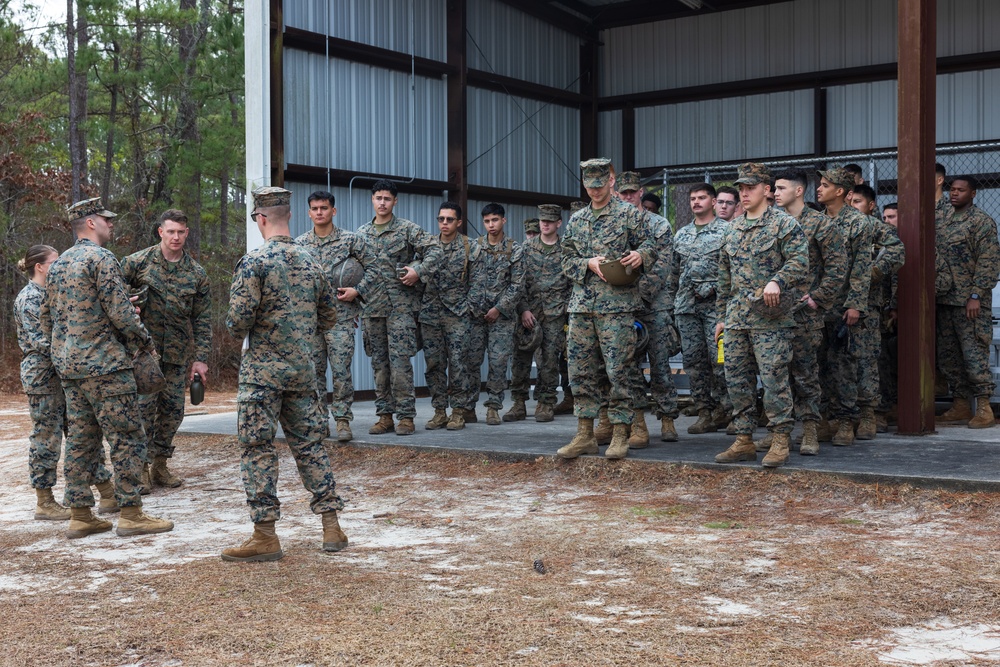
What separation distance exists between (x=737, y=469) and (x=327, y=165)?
7.59 metres

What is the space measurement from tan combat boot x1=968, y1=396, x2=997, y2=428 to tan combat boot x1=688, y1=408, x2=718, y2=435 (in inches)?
83.2

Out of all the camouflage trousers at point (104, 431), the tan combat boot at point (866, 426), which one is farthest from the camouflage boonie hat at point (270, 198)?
the tan combat boot at point (866, 426)

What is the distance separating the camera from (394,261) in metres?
9.30

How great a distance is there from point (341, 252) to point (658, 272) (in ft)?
8.51

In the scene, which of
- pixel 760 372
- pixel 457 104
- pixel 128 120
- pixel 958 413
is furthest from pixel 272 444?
pixel 128 120

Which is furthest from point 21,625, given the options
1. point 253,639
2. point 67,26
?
point 67,26

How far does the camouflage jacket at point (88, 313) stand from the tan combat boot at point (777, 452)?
3.98 m

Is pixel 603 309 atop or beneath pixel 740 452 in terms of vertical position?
atop

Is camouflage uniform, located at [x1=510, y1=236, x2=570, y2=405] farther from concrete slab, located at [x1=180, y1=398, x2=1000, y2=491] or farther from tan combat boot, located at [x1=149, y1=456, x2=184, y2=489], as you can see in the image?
tan combat boot, located at [x1=149, y1=456, x2=184, y2=489]

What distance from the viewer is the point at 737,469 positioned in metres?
7.08

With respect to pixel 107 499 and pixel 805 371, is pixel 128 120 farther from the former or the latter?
pixel 805 371

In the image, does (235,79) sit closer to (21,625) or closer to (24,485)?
(24,485)

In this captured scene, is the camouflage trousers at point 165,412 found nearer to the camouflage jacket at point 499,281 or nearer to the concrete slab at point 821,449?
the concrete slab at point 821,449

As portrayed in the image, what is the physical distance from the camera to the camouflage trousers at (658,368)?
8102mm
